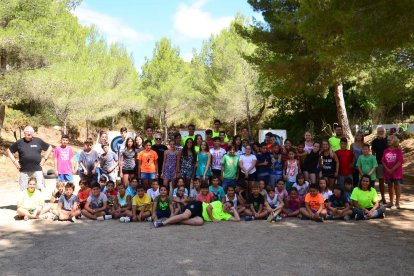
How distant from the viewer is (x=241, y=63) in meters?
27.8

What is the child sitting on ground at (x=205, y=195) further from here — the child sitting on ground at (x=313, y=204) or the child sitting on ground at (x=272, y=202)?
the child sitting on ground at (x=313, y=204)

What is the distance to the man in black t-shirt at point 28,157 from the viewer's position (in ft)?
26.9

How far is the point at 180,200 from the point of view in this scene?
7.80 meters

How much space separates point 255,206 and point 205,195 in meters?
1.04

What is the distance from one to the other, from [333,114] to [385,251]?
770 inches

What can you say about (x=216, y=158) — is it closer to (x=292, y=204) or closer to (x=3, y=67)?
(x=292, y=204)

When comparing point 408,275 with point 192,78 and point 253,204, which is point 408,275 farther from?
point 192,78

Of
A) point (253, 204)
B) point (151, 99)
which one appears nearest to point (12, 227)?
point (253, 204)

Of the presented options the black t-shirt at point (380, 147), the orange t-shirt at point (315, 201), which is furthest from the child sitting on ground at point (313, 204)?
the black t-shirt at point (380, 147)

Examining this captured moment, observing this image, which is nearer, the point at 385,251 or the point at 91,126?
the point at 385,251

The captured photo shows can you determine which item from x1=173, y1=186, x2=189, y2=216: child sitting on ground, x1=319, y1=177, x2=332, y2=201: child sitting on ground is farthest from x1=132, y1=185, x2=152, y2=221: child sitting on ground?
x1=319, y1=177, x2=332, y2=201: child sitting on ground

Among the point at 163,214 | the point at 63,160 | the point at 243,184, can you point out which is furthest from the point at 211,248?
the point at 63,160

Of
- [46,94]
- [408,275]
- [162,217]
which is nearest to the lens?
[408,275]

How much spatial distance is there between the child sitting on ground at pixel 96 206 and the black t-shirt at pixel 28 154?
1.39 metres
